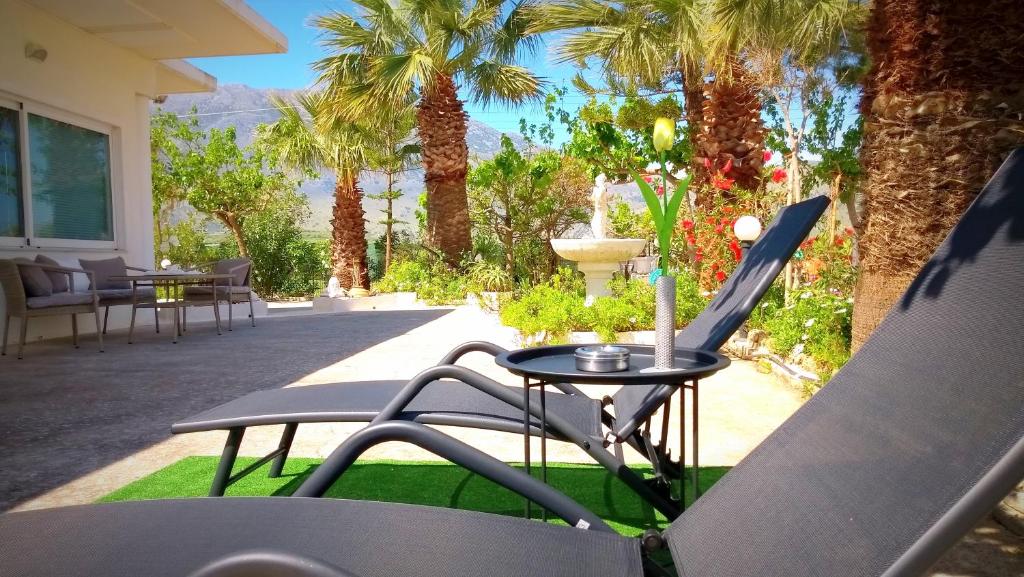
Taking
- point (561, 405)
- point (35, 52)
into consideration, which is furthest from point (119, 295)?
point (561, 405)

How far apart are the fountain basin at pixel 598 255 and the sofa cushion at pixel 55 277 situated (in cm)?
537

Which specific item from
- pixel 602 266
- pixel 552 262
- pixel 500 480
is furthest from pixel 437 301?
pixel 500 480

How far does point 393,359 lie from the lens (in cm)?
573

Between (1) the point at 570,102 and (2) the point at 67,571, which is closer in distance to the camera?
(2) the point at 67,571

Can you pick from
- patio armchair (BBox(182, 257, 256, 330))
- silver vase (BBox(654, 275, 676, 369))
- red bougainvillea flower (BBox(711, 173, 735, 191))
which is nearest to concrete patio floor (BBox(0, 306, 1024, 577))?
patio armchair (BBox(182, 257, 256, 330))

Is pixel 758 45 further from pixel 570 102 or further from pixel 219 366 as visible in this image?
pixel 570 102

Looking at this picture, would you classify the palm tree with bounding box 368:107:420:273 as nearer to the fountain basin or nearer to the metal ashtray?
the fountain basin

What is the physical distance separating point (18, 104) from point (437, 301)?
6.72m

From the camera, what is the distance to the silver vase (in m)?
1.75

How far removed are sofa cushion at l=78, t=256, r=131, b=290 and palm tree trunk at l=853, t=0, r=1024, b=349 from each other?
7.42 m

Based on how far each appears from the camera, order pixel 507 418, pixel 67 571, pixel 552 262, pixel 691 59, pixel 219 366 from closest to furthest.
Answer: pixel 67 571 < pixel 507 418 < pixel 219 366 < pixel 691 59 < pixel 552 262

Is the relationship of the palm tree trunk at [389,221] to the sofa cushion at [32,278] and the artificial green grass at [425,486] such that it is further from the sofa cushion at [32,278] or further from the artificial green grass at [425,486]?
the artificial green grass at [425,486]

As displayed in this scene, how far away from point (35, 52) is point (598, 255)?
653 centimetres

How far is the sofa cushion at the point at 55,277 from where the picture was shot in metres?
6.82
